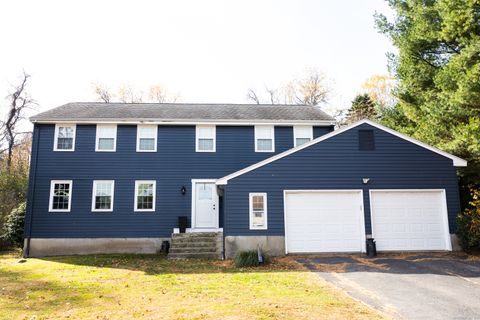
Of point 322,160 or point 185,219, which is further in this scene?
point 185,219

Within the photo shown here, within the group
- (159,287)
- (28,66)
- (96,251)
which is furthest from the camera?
(28,66)

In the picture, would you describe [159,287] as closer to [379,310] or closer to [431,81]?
[379,310]

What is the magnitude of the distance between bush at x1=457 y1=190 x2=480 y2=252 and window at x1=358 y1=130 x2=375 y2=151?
3.90m

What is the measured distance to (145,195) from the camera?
15180 millimetres

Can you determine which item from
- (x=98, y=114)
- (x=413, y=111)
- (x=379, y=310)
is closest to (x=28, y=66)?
(x=98, y=114)

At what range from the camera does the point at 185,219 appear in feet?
48.5

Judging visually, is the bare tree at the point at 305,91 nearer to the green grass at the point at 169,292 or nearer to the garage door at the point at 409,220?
the garage door at the point at 409,220

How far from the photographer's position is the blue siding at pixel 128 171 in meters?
14.7

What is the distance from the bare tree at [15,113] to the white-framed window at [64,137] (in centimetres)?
1378

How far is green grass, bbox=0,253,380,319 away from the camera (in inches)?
233

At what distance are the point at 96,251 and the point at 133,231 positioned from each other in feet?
5.76

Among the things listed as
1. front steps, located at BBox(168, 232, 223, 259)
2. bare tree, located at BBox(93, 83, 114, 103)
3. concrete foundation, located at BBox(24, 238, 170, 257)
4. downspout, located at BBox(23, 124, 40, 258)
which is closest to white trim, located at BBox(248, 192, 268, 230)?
front steps, located at BBox(168, 232, 223, 259)

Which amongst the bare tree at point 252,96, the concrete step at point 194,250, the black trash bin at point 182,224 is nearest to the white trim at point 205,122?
the black trash bin at point 182,224

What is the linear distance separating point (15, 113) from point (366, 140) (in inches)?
1064
